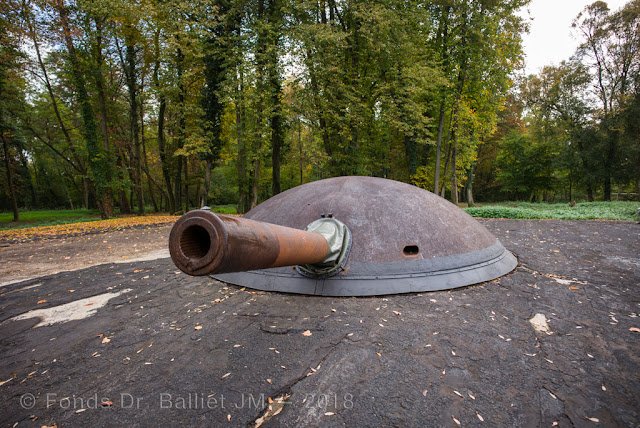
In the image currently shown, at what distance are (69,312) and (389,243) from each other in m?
4.62

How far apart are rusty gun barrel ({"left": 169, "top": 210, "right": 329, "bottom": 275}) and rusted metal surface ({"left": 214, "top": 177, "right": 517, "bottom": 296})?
84.6 inches

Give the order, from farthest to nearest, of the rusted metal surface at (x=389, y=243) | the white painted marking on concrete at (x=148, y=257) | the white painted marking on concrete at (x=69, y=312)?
1. the white painted marking on concrete at (x=148, y=257)
2. the rusted metal surface at (x=389, y=243)
3. the white painted marking on concrete at (x=69, y=312)

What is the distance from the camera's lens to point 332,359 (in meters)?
2.64

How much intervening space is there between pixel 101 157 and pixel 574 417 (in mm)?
Answer: 22539

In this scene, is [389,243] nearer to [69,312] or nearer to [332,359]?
[332,359]

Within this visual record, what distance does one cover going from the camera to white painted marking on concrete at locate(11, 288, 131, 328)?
3.65 metres

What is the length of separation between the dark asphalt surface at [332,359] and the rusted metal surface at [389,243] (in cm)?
20

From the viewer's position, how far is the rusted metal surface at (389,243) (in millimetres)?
3988

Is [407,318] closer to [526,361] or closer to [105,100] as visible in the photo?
[526,361]

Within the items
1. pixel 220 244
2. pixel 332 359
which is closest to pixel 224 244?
pixel 220 244

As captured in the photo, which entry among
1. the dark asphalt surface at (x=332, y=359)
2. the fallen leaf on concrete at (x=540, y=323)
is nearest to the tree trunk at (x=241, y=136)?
the dark asphalt surface at (x=332, y=359)

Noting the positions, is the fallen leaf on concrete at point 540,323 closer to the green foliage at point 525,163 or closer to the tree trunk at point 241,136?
the tree trunk at point 241,136

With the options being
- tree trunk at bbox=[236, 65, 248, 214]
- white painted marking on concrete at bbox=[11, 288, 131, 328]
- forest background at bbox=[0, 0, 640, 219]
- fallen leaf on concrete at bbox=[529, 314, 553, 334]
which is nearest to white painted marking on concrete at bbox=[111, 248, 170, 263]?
white painted marking on concrete at bbox=[11, 288, 131, 328]

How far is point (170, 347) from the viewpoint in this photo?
291cm
